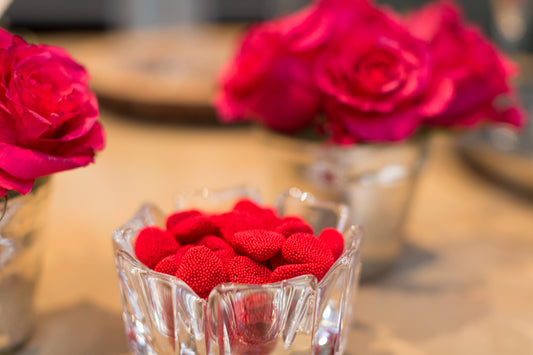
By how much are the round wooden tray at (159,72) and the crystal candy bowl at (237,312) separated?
512 mm

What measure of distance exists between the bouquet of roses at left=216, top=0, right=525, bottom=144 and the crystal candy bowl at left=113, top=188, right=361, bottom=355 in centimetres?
12

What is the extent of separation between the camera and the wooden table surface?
0.39 meters

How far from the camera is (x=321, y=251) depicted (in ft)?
1.01

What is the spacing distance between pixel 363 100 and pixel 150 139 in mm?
444

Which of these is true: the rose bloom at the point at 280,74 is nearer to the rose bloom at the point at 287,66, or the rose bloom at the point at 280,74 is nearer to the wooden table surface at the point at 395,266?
the rose bloom at the point at 287,66

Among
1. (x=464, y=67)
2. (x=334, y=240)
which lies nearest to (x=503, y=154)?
(x=464, y=67)

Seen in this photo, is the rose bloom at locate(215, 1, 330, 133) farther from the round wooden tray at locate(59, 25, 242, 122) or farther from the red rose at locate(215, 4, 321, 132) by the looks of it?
the round wooden tray at locate(59, 25, 242, 122)

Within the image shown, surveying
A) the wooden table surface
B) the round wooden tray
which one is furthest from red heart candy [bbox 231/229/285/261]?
the round wooden tray

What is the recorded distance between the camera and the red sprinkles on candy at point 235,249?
0.29 metres

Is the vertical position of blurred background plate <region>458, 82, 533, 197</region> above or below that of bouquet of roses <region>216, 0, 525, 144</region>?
below

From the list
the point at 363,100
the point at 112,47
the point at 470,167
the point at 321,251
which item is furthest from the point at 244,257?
the point at 112,47

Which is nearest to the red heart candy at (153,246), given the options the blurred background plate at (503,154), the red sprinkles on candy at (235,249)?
the red sprinkles on candy at (235,249)

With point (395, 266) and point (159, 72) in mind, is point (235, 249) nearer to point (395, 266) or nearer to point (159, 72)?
point (395, 266)

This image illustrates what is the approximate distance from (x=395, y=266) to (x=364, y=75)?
0.59 feet
